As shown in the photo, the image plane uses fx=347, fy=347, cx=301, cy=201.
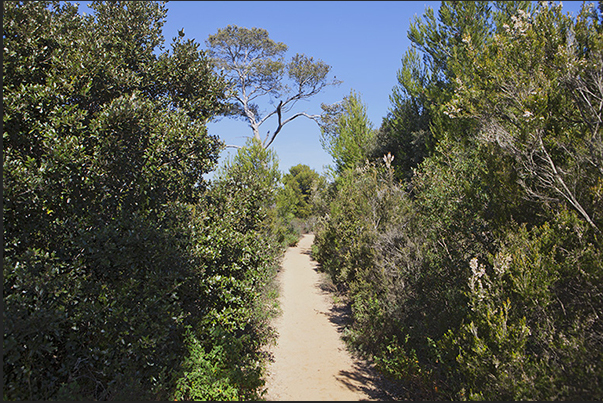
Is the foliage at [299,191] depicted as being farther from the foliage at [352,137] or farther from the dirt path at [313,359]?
the dirt path at [313,359]

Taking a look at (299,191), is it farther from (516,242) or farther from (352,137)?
(516,242)

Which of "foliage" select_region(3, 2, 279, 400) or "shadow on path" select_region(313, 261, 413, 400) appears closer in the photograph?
"foliage" select_region(3, 2, 279, 400)

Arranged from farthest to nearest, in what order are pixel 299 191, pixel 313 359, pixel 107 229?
pixel 299 191, pixel 313 359, pixel 107 229

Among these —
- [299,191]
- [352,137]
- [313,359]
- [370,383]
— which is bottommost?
[370,383]

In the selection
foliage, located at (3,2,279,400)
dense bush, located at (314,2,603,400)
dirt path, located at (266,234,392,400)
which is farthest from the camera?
dirt path, located at (266,234,392,400)

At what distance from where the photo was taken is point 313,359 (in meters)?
8.34

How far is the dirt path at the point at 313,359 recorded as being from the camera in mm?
6562

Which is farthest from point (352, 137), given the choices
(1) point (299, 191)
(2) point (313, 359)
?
(1) point (299, 191)

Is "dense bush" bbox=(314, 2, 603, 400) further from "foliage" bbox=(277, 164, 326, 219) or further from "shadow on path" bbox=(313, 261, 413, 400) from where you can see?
"foliage" bbox=(277, 164, 326, 219)

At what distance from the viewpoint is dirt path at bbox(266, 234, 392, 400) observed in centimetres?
656

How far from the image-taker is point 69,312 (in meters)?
4.07

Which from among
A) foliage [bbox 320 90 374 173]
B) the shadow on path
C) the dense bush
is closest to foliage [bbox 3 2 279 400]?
the shadow on path

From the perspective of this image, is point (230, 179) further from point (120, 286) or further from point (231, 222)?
point (120, 286)

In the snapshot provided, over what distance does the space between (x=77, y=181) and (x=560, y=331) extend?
585 centimetres
